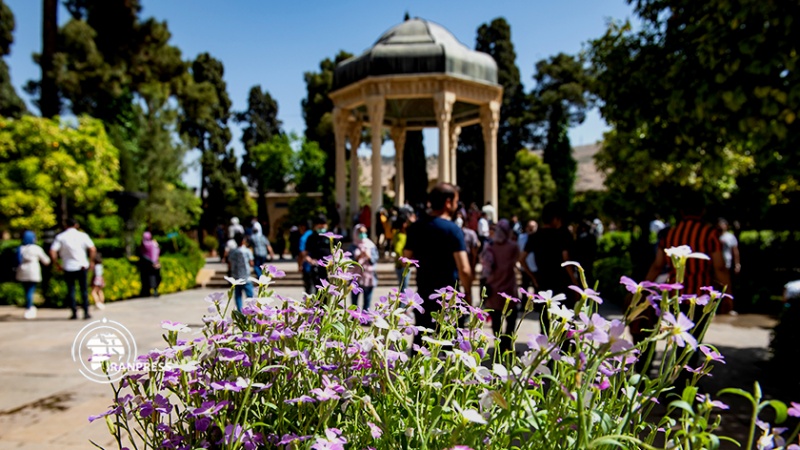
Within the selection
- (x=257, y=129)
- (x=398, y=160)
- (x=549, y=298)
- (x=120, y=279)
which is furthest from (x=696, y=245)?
(x=257, y=129)

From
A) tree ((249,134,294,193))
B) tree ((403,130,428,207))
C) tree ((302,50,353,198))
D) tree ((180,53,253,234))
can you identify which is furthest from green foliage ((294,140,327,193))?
tree ((403,130,428,207))

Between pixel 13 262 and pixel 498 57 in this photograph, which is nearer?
pixel 13 262

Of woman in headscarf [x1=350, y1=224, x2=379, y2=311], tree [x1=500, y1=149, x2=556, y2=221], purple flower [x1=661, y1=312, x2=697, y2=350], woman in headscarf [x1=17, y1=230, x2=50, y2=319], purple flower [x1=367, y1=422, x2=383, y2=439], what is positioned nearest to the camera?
purple flower [x1=661, y1=312, x2=697, y2=350]

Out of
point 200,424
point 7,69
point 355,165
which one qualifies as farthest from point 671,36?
point 7,69

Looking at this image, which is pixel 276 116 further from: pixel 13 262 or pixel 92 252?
pixel 92 252

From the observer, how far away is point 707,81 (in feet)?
14.6

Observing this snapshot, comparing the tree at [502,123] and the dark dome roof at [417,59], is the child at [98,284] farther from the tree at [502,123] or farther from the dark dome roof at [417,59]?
the tree at [502,123]

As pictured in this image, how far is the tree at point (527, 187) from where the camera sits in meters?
33.6

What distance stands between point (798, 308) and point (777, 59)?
278cm

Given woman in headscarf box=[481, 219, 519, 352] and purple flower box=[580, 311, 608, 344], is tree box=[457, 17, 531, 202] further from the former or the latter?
purple flower box=[580, 311, 608, 344]

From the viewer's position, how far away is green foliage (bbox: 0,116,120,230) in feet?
46.1

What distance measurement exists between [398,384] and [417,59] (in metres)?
16.2

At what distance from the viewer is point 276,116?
163ft

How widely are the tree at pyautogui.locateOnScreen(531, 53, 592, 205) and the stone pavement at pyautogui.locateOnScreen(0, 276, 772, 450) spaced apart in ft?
87.9
